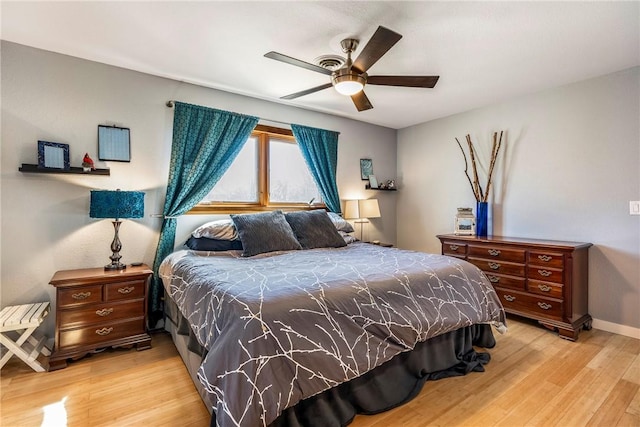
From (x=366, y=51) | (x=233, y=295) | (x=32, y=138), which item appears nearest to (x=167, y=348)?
(x=233, y=295)

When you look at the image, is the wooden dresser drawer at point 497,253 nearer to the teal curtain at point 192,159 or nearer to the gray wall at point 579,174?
the gray wall at point 579,174

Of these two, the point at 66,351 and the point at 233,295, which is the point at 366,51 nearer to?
the point at 233,295

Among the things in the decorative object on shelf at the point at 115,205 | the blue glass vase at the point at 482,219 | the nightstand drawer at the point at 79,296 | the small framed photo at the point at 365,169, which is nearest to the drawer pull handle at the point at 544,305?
the blue glass vase at the point at 482,219

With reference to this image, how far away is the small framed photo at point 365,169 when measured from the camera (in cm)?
466

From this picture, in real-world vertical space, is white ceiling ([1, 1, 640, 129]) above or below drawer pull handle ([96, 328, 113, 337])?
above

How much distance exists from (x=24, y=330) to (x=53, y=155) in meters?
1.36

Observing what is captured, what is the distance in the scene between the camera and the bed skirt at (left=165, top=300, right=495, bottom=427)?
1540 millimetres

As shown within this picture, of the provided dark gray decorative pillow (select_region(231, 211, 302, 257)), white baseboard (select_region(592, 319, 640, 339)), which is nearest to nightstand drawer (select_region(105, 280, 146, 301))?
dark gray decorative pillow (select_region(231, 211, 302, 257))

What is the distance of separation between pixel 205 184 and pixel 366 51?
6.84 ft

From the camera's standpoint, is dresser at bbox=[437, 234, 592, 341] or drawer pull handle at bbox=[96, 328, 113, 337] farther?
dresser at bbox=[437, 234, 592, 341]

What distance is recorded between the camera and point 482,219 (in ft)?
12.5

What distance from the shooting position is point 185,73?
9.75 ft

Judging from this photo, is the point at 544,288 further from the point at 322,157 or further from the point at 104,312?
the point at 104,312

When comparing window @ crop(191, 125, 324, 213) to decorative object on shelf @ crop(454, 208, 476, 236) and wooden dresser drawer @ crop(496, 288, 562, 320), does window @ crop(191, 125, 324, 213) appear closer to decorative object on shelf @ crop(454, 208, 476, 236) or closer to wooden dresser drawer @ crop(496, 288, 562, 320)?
decorative object on shelf @ crop(454, 208, 476, 236)
